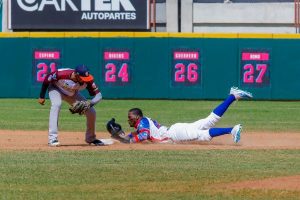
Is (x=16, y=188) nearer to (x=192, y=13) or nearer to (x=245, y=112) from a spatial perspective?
(x=245, y=112)

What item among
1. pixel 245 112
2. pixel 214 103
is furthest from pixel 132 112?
pixel 214 103

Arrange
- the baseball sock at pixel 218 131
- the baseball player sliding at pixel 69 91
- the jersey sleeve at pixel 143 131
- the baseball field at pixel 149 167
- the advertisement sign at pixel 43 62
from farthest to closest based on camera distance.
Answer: the advertisement sign at pixel 43 62 < the jersey sleeve at pixel 143 131 < the baseball sock at pixel 218 131 < the baseball player sliding at pixel 69 91 < the baseball field at pixel 149 167

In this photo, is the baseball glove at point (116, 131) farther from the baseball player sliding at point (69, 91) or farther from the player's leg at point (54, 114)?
the player's leg at point (54, 114)

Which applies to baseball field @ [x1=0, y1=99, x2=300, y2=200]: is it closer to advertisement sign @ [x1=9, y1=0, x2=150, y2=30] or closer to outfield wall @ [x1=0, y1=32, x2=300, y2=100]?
outfield wall @ [x1=0, y1=32, x2=300, y2=100]

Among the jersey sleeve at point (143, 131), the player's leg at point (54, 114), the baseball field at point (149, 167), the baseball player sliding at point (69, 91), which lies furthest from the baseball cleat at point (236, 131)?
the player's leg at point (54, 114)

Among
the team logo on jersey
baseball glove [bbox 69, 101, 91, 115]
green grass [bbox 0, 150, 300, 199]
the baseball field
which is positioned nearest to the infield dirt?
the baseball field

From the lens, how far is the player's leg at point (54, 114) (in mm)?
15273

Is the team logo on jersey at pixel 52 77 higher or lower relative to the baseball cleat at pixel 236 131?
higher

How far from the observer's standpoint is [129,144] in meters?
15.9

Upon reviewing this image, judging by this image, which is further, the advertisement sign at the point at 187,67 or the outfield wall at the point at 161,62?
the advertisement sign at the point at 187,67

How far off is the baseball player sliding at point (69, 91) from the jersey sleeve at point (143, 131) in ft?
2.44

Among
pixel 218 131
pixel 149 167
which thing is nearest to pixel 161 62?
pixel 218 131

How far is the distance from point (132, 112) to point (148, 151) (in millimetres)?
1110

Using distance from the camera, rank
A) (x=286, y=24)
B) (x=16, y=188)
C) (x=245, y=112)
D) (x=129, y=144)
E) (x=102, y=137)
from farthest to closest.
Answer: (x=286, y=24) → (x=245, y=112) → (x=102, y=137) → (x=129, y=144) → (x=16, y=188)
